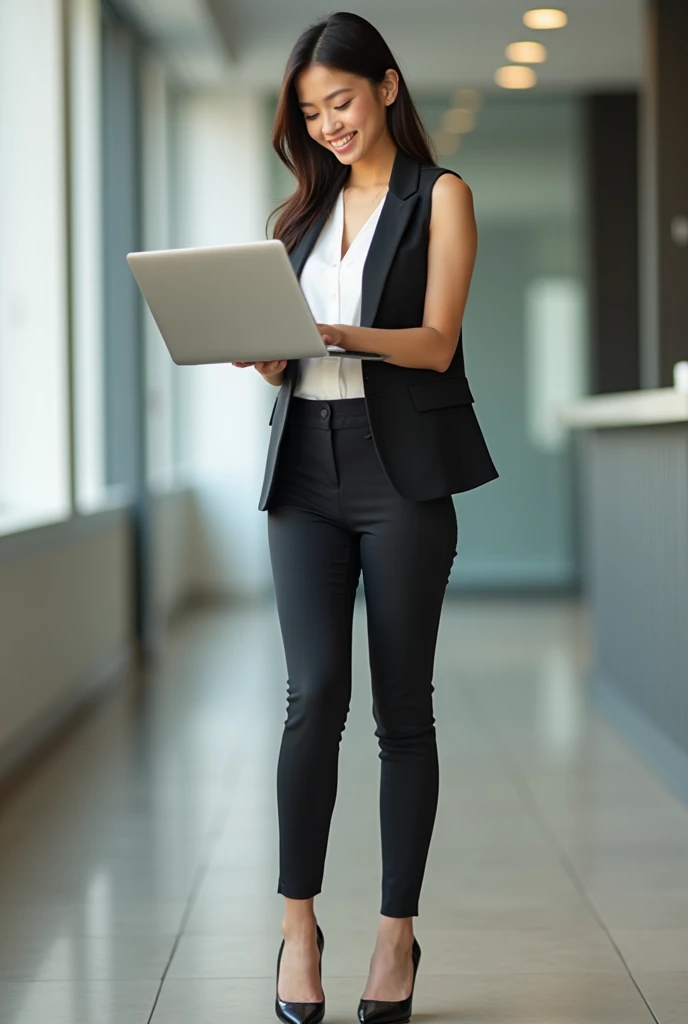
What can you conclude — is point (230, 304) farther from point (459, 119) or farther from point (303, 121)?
point (459, 119)

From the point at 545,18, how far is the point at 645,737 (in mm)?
3771

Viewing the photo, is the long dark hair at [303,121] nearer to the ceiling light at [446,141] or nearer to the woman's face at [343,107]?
the woman's face at [343,107]

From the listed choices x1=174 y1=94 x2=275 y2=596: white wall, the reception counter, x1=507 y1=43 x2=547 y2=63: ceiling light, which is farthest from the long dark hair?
x1=174 y1=94 x2=275 y2=596: white wall

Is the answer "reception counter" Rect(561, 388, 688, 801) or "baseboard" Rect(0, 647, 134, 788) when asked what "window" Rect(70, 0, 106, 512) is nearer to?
"baseboard" Rect(0, 647, 134, 788)

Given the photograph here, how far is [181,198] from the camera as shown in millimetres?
8750

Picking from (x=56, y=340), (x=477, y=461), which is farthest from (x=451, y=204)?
(x=56, y=340)

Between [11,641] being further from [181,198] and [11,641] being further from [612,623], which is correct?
[181,198]

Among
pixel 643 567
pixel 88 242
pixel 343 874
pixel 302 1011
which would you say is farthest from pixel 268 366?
pixel 88 242

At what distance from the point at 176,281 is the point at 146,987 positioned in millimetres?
1184

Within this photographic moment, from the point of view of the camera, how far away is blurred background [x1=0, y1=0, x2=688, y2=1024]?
4.38m

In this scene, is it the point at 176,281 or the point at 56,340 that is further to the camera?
the point at 56,340

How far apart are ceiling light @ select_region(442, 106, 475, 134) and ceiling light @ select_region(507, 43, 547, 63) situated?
0.95 m

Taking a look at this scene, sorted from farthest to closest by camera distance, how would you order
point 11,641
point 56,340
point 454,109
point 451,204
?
point 454,109 → point 56,340 → point 11,641 → point 451,204

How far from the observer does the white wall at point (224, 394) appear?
8719 millimetres
